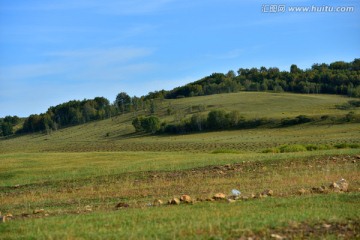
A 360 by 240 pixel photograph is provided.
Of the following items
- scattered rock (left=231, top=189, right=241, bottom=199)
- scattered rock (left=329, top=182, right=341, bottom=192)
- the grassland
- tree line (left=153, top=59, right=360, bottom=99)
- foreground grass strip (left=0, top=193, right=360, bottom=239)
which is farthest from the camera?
tree line (left=153, top=59, right=360, bottom=99)

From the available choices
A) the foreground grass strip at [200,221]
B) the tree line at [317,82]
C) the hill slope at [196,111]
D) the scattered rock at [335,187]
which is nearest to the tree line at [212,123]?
the hill slope at [196,111]

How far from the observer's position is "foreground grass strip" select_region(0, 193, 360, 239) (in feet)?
31.7

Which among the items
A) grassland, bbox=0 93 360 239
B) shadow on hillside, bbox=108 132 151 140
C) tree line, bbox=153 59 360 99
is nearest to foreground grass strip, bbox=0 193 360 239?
grassland, bbox=0 93 360 239

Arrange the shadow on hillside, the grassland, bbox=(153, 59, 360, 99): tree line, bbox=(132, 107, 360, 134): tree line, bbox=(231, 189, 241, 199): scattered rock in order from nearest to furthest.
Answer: the grassland, bbox=(231, 189, 241, 199): scattered rock, bbox=(132, 107, 360, 134): tree line, the shadow on hillside, bbox=(153, 59, 360, 99): tree line

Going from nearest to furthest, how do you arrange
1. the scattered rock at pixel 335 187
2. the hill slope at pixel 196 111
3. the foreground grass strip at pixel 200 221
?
the foreground grass strip at pixel 200 221 → the scattered rock at pixel 335 187 → the hill slope at pixel 196 111

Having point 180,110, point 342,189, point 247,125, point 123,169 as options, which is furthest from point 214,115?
point 342,189

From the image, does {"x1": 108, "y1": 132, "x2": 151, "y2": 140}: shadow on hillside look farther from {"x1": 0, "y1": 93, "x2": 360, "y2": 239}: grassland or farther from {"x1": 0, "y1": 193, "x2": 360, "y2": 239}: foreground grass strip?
{"x1": 0, "y1": 193, "x2": 360, "y2": 239}: foreground grass strip

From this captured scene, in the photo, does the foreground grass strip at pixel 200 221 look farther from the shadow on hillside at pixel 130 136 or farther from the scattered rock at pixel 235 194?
the shadow on hillside at pixel 130 136

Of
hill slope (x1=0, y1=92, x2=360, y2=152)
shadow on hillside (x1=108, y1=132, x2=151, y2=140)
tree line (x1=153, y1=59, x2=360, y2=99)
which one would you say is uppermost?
tree line (x1=153, y1=59, x2=360, y2=99)

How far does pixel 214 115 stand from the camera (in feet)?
407

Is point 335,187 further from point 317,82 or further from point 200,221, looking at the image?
point 317,82

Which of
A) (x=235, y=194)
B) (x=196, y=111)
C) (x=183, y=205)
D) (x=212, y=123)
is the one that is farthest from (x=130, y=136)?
(x=183, y=205)

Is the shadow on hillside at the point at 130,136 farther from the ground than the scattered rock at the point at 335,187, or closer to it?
closer to it

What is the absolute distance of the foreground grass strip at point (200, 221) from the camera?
9.66 meters
